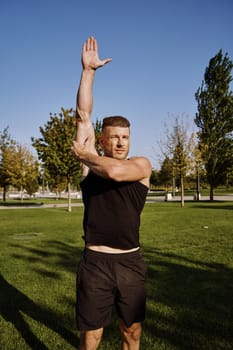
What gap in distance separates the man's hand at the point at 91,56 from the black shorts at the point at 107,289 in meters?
1.76

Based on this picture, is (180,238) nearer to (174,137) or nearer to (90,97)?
(90,97)

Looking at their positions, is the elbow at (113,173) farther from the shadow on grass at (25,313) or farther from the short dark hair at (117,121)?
the shadow on grass at (25,313)

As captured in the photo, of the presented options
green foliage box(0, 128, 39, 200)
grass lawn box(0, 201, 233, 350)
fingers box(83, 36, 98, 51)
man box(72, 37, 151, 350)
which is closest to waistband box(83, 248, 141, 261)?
man box(72, 37, 151, 350)

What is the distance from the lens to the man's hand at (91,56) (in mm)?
2916

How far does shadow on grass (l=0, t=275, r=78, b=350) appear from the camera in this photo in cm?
362

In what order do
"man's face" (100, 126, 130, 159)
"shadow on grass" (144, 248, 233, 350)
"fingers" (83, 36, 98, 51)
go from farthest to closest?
"shadow on grass" (144, 248, 233, 350), "fingers" (83, 36, 98, 51), "man's face" (100, 126, 130, 159)

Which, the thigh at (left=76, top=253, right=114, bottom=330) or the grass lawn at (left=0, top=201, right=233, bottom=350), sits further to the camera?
the grass lawn at (left=0, top=201, right=233, bottom=350)

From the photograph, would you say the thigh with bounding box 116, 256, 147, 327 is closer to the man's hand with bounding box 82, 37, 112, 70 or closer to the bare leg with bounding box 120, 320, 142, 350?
the bare leg with bounding box 120, 320, 142, 350

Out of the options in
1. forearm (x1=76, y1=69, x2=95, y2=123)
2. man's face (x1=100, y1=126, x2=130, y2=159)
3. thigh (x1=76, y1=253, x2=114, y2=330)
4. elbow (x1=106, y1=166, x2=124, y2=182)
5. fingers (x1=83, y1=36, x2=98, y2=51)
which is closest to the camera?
elbow (x1=106, y1=166, x2=124, y2=182)

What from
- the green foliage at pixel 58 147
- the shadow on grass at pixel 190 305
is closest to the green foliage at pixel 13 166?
the green foliage at pixel 58 147

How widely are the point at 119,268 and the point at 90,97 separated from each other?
1.60m

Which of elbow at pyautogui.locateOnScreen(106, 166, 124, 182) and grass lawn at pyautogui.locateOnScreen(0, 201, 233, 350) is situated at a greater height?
elbow at pyautogui.locateOnScreen(106, 166, 124, 182)

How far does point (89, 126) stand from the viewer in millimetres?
2852

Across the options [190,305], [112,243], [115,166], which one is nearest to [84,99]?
[115,166]
